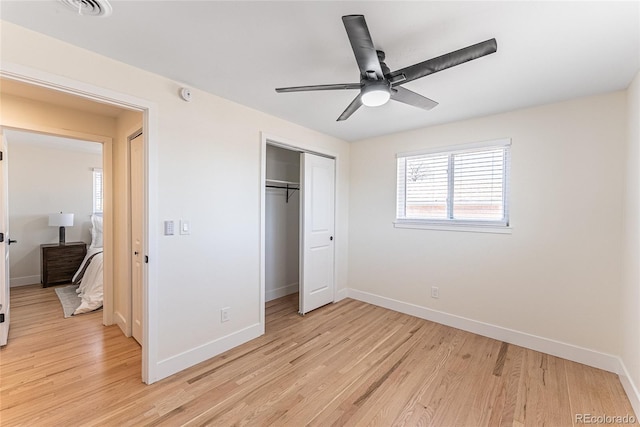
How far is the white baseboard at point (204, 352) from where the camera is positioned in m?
2.17

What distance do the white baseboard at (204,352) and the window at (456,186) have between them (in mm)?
2272

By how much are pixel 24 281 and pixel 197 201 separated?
15.2ft

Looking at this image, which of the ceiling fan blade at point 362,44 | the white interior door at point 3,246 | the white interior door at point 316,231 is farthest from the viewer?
the white interior door at point 316,231

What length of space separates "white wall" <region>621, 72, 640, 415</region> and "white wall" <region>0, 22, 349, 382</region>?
119 inches

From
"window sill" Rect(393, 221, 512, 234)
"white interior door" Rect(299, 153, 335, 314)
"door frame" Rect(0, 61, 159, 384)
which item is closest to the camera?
"door frame" Rect(0, 61, 159, 384)

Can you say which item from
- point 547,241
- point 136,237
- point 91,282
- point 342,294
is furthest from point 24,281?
point 547,241

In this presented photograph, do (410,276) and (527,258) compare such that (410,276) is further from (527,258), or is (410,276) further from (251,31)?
(251,31)

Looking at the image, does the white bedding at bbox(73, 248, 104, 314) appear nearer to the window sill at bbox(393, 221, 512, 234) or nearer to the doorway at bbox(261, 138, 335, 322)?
the doorway at bbox(261, 138, 335, 322)

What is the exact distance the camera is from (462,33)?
1572 millimetres

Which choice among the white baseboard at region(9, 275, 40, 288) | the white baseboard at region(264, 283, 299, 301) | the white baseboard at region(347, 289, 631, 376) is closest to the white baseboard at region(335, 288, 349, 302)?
the white baseboard at region(347, 289, 631, 376)

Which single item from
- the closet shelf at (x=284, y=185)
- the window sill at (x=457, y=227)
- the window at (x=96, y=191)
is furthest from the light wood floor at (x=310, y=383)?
the window at (x=96, y=191)

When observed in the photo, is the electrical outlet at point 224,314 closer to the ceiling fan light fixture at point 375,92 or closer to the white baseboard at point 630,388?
the ceiling fan light fixture at point 375,92

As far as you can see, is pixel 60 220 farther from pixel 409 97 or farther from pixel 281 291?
pixel 409 97

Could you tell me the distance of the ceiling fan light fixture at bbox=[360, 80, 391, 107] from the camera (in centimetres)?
165
